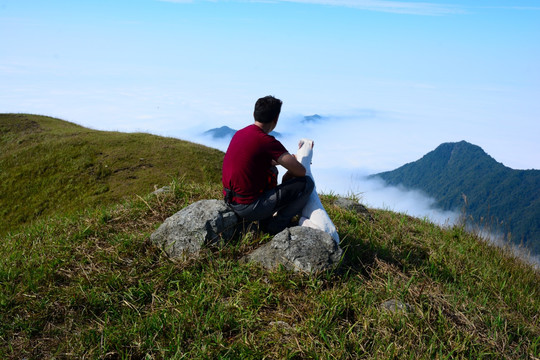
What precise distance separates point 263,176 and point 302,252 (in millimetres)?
1369

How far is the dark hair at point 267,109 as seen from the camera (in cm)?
613

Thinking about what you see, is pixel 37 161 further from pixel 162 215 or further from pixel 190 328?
pixel 190 328

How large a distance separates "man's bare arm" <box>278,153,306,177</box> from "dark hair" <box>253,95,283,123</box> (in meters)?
0.63

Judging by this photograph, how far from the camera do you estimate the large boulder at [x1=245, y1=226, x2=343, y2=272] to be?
578 centimetres

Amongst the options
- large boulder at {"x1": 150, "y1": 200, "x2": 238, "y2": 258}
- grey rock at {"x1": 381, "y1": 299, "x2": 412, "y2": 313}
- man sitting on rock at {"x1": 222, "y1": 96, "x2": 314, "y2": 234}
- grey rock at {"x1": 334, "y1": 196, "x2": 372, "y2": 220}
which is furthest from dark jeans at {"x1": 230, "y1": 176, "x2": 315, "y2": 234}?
grey rock at {"x1": 334, "y1": 196, "x2": 372, "y2": 220}

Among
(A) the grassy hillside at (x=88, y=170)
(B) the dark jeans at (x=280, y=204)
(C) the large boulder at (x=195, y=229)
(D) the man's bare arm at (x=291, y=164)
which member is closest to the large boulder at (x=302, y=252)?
(B) the dark jeans at (x=280, y=204)

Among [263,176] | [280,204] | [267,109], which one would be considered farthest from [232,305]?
[267,109]

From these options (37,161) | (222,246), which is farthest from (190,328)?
(37,161)

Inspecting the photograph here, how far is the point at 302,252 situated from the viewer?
5.83m

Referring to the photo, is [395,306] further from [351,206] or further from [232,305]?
[351,206]

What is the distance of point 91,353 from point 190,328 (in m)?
1.13

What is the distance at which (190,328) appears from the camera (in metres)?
4.88

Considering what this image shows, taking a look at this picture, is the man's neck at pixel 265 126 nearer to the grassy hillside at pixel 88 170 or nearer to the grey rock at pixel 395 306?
the grey rock at pixel 395 306

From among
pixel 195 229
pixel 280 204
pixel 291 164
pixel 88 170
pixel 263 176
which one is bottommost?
pixel 88 170
